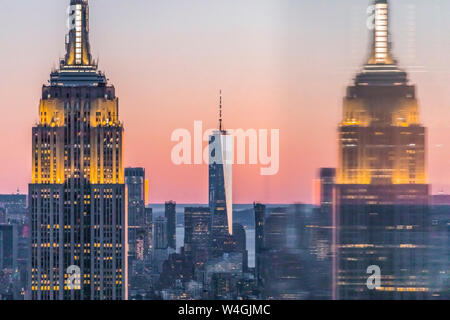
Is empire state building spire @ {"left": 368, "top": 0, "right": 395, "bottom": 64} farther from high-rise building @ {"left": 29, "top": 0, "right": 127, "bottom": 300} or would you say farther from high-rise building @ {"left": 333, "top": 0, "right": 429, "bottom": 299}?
high-rise building @ {"left": 29, "top": 0, "right": 127, "bottom": 300}

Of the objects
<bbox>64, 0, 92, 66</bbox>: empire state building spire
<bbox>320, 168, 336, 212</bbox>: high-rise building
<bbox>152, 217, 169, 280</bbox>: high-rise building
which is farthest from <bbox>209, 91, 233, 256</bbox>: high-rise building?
<bbox>64, 0, 92, 66</bbox>: empire state building spire

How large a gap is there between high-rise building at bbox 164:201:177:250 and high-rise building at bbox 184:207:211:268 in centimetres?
14

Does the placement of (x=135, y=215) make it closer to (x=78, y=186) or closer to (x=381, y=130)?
(x=78, y=186)

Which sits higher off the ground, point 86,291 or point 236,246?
point 236,246

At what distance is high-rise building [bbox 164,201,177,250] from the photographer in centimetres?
825

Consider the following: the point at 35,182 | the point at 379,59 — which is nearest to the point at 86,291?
the point at 35,182

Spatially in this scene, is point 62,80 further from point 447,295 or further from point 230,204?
point 447,295

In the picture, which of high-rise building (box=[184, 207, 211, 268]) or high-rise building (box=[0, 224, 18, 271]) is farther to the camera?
high-rise building (box=[0, 224, 18, 271])

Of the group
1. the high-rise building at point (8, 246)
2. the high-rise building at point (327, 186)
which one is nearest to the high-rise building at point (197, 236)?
the high-rise building at point (8, 246)

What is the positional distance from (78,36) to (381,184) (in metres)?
4.31

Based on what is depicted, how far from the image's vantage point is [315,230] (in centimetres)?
673

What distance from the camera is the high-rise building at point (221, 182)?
23.4 feet

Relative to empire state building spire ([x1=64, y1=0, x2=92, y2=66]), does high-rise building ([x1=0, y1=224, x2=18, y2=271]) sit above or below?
below
